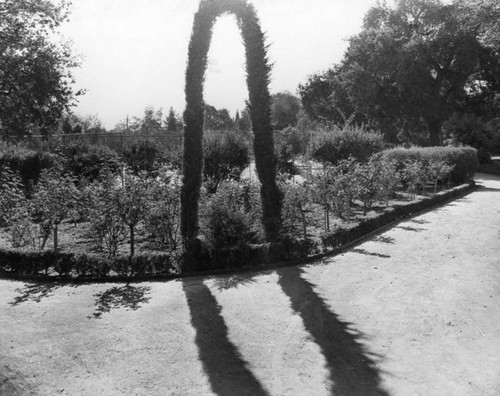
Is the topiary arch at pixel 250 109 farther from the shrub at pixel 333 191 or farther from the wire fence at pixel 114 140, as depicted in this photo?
the wire fence at pixel 114 140

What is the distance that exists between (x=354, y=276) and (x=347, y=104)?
43539mm

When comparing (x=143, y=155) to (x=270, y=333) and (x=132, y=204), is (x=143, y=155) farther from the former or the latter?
(x=270, y=333)

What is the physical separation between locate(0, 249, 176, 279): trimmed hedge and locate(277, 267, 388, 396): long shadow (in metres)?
2.51

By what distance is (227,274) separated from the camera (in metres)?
9.08

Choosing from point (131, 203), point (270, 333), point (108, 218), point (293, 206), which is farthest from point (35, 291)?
point (293, 206)

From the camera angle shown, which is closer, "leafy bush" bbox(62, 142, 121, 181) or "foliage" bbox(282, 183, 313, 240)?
"foliage" bbox(282, 183, 313, 240)

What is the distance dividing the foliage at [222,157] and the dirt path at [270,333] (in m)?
8.87

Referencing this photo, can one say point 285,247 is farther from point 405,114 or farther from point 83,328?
point 405,114

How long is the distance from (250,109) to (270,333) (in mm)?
6060

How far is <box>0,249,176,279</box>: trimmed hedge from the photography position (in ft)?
28.5

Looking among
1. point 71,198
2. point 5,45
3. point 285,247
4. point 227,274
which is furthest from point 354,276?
point 5,45

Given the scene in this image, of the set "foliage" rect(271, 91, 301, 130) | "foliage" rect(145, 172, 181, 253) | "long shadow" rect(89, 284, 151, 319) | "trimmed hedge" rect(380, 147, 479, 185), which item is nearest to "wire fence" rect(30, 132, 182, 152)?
"foliage" rect(145, 172, 181, 253)

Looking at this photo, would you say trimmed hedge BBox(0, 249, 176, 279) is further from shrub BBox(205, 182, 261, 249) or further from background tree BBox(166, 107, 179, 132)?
background tree BBox(166, 107, 179, 132)

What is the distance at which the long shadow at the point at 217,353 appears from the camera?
481 centimetres
